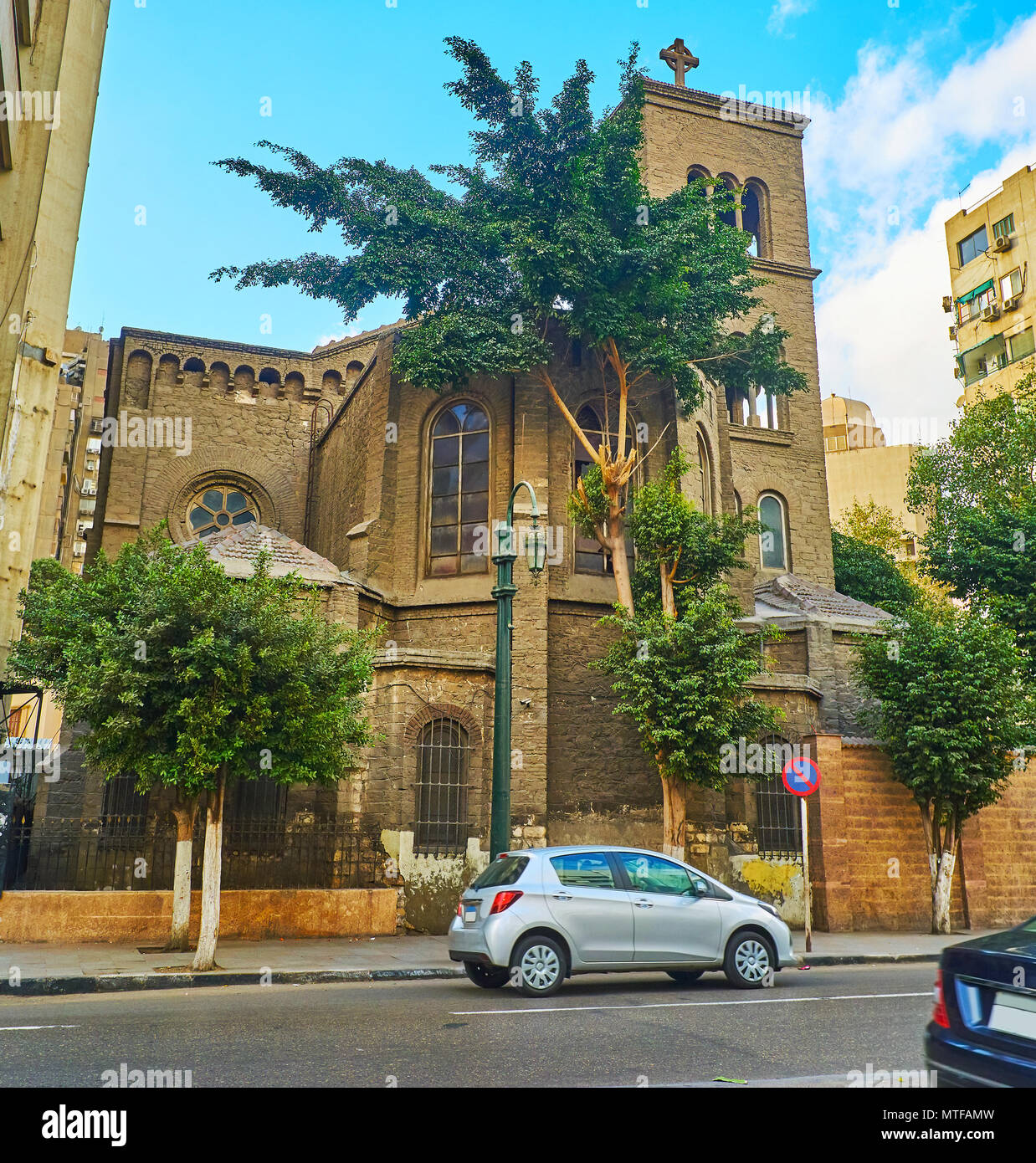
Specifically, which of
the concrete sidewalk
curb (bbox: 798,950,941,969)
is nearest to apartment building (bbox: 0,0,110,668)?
the concrete sidewalk

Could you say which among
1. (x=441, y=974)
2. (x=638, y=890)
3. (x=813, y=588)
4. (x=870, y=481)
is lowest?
(x=441, y=974)

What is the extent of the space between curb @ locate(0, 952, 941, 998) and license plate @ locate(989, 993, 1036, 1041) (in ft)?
22.0

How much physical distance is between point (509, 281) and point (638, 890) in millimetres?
13475

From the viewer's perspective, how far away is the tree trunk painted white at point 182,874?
1286 centimetres

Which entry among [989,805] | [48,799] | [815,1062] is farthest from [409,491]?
[815,1062]

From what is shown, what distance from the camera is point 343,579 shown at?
62.6ft

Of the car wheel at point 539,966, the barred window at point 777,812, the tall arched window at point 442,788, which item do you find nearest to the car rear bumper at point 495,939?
the car wheel at point 539,966

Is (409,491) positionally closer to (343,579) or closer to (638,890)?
(343,579)

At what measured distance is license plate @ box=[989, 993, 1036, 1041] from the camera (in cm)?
449

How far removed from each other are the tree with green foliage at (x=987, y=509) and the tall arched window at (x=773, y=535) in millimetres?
4155

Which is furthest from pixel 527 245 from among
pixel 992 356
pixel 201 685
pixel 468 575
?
pixel 992 356

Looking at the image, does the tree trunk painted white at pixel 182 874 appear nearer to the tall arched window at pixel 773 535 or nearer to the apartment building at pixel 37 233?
the apartment building at pixel 37 233

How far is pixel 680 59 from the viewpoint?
34344 mm

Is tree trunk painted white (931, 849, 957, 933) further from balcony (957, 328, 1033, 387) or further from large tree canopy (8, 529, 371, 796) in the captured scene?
balcony (957, 328, 1033, 387)
